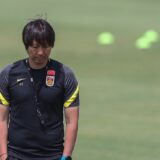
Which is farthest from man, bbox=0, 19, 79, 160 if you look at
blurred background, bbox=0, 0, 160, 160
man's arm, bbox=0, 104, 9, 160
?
blurred background, bbox=0, 0, 160, 160

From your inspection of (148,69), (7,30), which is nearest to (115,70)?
(148,69)

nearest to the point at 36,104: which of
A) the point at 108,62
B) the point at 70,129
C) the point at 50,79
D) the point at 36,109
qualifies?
the point at 36,109

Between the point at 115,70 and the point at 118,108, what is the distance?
1488 millimetres

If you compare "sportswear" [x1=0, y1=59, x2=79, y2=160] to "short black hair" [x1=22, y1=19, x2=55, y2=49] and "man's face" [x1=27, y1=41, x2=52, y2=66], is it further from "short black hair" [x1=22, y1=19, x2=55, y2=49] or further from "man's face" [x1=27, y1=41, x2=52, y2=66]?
"short black hair" [x1=22, y1=19, x2=55, y2=49]

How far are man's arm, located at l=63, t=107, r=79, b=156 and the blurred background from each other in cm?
104

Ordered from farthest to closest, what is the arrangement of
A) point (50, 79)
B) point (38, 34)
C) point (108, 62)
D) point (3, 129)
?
point (108, 62) → point (3, 129) → point (50, 79) → point (38, 34)

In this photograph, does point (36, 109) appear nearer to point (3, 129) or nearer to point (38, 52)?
point (3, 129)

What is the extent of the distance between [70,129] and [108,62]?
589cm

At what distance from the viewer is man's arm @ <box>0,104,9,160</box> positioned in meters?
5.05

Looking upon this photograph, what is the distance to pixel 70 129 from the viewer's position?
505cm

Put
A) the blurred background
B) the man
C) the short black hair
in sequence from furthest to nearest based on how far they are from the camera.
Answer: the blurred background
the man
the short black hair

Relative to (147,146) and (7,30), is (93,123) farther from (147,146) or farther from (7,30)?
(7,30)

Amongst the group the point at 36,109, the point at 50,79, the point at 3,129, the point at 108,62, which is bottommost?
the point at 3,129

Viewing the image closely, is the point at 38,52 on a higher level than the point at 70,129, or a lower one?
higher
